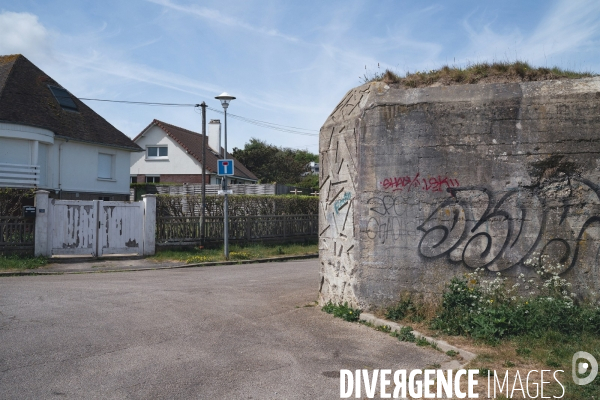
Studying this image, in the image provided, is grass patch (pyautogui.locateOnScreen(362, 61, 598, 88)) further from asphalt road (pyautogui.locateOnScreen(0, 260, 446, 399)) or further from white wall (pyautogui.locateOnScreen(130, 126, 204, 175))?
white wall (pyautogui.locateOnScreen(130, 126, 204, 175))

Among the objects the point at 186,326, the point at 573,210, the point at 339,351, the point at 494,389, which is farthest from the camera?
the point at 186,326

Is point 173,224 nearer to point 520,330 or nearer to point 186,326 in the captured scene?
point 186,326

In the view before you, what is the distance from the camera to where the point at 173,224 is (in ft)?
60.8

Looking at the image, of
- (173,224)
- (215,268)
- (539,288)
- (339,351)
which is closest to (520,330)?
(539,288)

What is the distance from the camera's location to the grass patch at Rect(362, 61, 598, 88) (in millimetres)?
7688

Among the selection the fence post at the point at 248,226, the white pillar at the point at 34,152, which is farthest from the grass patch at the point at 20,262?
the white pillar at the point at 34,152

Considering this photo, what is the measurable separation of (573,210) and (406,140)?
2405 millimetres

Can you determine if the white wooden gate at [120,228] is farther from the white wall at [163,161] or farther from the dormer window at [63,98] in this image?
the white wall at [163,161]

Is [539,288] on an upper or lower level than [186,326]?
upper

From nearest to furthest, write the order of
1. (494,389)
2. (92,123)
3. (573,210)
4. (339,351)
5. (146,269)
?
1. (494,389)
2. (339,351)
3. (573,210)
4. (146,269)
5. (92,123)

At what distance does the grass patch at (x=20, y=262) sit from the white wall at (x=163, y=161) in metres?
22.1

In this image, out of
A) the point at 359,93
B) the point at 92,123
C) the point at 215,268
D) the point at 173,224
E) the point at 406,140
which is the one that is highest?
the point at 92,123

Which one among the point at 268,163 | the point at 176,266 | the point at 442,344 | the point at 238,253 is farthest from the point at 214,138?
the point at 442,344

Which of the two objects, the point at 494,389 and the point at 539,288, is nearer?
the point at 494,389
